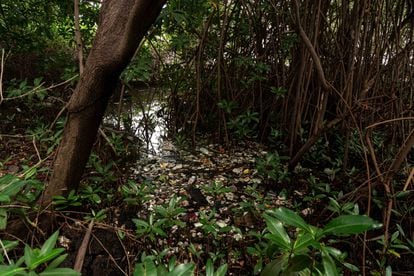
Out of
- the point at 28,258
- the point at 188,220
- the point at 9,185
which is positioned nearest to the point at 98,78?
the point at 9,185

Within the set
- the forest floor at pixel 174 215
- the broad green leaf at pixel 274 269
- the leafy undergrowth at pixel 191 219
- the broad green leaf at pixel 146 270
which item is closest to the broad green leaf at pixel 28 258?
the leafy undergrowth at pixel 191 219

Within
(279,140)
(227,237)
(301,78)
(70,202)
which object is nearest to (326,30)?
(301,78)

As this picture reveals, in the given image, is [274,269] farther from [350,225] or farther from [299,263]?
[350,225]

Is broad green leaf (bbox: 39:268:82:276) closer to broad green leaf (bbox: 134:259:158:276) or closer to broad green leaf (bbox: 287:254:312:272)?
broad green leaf (bbox: 134:259:158:276)

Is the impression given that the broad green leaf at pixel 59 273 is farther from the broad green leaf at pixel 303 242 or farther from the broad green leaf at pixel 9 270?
the broad green leaf at pixel 303 242

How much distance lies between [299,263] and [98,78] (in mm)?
876

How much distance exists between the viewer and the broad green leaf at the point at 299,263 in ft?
2.31

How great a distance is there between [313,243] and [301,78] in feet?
6.64

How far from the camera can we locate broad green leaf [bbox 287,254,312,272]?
2.31 ft

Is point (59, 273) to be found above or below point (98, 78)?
below

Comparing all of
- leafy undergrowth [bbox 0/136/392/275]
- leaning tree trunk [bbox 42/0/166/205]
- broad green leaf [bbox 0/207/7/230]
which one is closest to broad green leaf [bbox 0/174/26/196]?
leafy undergrowth [bbox 0/136/392/275]

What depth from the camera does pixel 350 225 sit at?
679 millimetres

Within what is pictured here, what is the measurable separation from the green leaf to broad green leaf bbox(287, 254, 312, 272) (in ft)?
0.24

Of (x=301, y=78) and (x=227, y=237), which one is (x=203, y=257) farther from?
(x=301, y=78)
